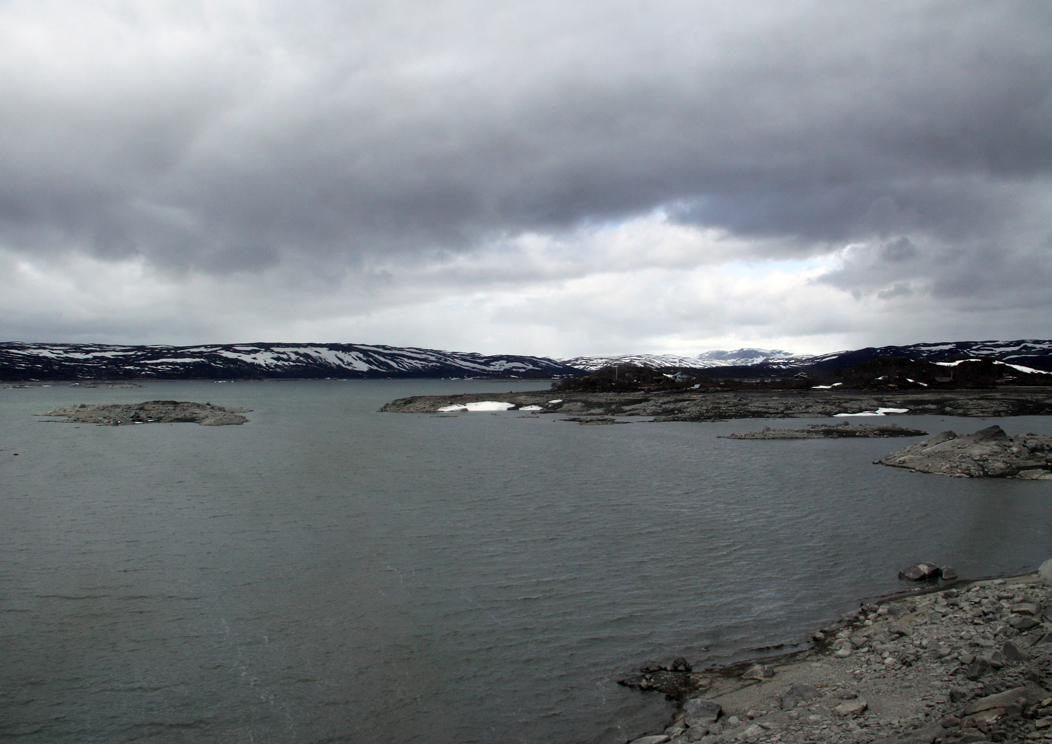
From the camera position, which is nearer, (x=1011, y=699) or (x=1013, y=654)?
(x=1011, y=699)

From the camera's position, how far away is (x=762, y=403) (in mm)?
76125

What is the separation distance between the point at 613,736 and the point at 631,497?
1794 cm

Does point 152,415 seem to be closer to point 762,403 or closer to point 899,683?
point 762,403

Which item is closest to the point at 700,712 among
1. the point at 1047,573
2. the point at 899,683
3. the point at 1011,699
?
the point at 899,683

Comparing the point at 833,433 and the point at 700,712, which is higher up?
the point at 833,433

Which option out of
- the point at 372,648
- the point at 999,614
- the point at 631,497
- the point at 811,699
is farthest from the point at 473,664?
the point at 631,497

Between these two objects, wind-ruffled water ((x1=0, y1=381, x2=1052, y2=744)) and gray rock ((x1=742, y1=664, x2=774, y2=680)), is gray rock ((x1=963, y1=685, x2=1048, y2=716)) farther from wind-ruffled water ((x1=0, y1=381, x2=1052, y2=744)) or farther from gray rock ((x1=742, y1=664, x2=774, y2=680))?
wind-ruffled water ((x1=0, y1=381, x2=1052, y2=744))

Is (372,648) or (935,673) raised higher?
(935,673)

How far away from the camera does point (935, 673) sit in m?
9.30

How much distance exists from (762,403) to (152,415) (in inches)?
2797

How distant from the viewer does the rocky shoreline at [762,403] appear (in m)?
68.6

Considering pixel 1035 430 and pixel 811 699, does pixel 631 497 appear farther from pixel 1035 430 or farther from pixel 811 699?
pixel 1035 430

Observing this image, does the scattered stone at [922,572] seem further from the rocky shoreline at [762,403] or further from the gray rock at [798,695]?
the rocky shoreline at [762,403]

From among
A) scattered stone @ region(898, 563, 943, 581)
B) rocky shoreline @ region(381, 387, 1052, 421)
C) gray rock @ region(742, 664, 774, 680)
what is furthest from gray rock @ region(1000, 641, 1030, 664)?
rocky shoreline @ region(381, 387, 1052, 421)
